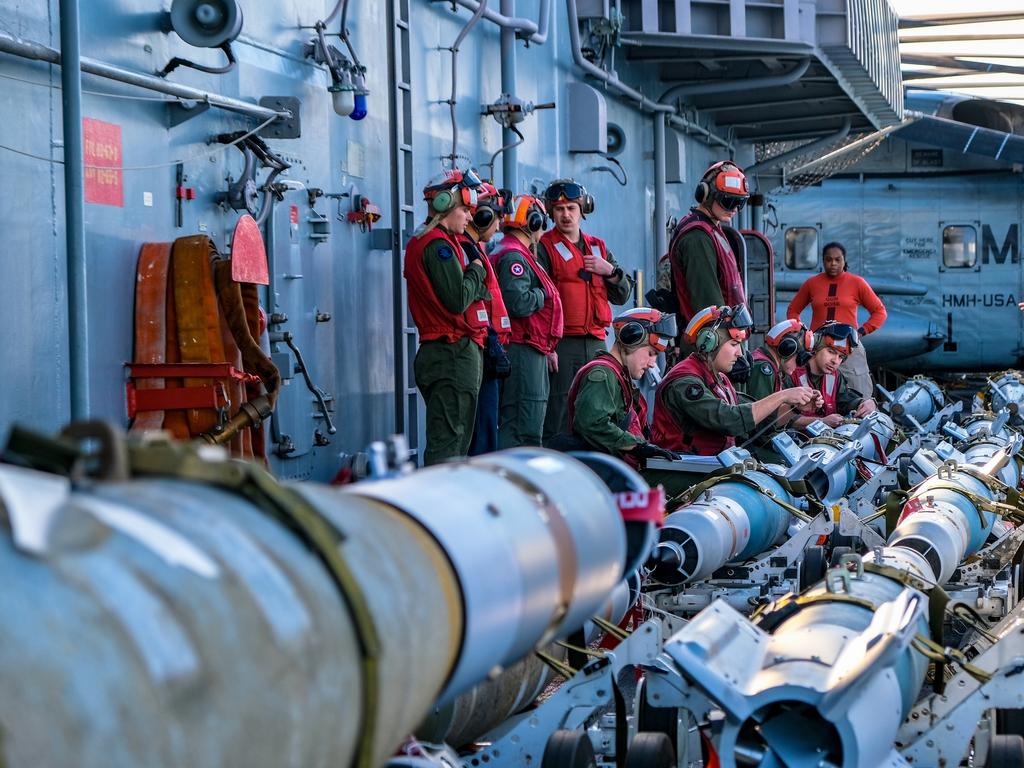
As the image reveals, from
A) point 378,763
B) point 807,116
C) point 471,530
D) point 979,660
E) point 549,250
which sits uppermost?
point 807,116

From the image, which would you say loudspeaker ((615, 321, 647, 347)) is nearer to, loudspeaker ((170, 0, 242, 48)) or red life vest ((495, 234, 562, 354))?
red life vest ((495, 234, 562, 354))

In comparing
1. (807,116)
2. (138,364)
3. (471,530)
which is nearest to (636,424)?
(138,364)

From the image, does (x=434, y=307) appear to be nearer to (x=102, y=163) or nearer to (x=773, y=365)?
(x=102, y=163)

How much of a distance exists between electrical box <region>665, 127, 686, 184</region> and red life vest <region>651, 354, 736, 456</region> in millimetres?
7017

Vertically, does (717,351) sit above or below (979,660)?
above

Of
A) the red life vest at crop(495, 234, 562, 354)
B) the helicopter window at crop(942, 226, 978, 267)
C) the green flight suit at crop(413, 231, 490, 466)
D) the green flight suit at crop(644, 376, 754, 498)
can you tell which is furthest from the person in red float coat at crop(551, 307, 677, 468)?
the helicopter window at crop(942, 226, 978, 267)

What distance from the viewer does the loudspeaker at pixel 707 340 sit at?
8.36 meters

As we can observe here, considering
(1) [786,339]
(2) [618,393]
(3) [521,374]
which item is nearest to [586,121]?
(1) [786,339]

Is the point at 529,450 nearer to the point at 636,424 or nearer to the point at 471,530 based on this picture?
the point at 471,530

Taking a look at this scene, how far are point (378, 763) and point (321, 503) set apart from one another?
1.24ft

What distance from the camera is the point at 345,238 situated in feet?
27.7

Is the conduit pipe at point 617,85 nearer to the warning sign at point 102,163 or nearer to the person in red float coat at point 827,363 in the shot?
the person in red float coat at point 827,363

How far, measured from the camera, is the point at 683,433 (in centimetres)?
829

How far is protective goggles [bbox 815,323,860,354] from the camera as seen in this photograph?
11805 mm
